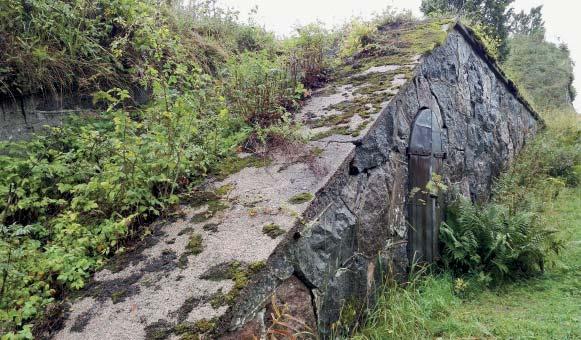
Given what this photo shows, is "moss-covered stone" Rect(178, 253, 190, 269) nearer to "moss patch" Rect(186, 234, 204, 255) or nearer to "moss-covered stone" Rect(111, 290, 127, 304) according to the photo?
"moss patch" Rect(186, 234, 204, 255)

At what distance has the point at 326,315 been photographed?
263 centimetres

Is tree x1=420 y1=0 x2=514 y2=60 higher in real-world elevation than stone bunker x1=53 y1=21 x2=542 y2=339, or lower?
higher

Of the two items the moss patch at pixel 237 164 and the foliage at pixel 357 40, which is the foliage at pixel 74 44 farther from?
the foliage at pixel 357 40

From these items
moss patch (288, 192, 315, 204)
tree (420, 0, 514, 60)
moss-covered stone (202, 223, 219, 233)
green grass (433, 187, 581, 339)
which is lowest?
green grass (433, 187, 581, 339)

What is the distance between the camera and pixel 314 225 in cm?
259

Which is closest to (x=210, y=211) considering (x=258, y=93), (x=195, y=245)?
(x=195, y=245)

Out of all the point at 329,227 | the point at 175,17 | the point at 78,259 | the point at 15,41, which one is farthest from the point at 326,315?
the point at 175,17

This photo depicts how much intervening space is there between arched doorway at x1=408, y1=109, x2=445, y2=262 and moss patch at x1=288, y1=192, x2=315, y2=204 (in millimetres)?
1596

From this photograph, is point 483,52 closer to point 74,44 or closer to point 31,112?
point 74,44

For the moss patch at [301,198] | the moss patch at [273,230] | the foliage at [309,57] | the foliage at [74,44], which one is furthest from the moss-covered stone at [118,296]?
the foliage at [309,57]

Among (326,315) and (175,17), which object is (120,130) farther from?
(175,17)

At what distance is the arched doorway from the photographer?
13.4 feet

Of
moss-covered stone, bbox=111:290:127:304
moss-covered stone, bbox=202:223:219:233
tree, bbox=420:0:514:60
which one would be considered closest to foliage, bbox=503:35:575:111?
tree, bbox=420:0:514:60

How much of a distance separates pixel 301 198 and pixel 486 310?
2.38m
